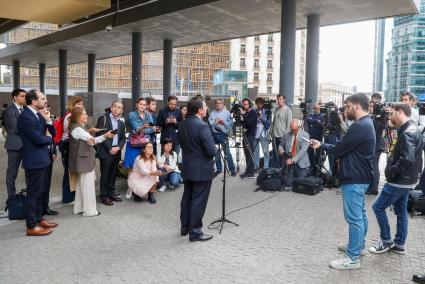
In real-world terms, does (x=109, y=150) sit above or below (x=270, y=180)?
above

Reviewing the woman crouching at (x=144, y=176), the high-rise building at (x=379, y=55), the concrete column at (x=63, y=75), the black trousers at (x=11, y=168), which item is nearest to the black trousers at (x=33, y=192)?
the black trousers at (x=11, y=168)

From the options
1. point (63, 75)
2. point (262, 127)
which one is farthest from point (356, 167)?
point (63, 75)

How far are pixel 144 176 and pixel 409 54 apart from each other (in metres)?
93.1

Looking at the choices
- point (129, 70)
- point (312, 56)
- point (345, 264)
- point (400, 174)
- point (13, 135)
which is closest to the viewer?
point (345, 264)

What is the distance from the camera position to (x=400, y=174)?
427 cm

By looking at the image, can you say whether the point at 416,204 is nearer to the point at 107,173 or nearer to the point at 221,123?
the point at 221,123

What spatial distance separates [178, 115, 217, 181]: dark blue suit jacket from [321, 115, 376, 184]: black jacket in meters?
1.63

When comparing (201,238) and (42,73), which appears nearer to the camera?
(201,238)

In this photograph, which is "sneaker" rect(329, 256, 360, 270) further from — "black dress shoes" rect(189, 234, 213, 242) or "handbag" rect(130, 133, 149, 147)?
"handbag" rect(130, 133, 149, 147)

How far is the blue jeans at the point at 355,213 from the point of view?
405cm

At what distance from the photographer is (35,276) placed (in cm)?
388

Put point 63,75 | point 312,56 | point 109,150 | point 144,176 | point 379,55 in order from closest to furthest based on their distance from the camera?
point 109,150 → point 144,176 → point 312,56 → point 63,75 → point 379,55

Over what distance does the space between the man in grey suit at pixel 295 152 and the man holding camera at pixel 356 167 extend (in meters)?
4.08

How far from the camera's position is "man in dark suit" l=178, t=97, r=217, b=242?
4816 mm
